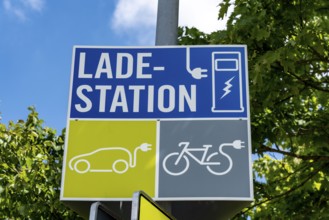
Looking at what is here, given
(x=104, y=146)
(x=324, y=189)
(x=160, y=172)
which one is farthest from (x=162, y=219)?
(x=324, y=189)

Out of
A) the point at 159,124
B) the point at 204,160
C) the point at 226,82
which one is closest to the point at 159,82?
the point at 159,124

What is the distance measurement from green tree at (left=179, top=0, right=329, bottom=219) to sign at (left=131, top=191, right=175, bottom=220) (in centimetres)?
428

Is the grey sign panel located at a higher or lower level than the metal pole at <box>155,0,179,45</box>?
lower

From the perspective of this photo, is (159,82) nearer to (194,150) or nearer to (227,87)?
(227,87)

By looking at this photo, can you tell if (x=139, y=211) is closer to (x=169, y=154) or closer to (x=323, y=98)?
(x=169, y=154)

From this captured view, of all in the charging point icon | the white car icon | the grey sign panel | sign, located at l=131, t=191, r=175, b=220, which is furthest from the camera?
the charging point icon

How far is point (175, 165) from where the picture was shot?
153 inches

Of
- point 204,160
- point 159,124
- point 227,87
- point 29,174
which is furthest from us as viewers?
point 29,174

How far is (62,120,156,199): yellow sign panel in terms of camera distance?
3.82 metres

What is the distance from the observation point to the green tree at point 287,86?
7230 millimetres

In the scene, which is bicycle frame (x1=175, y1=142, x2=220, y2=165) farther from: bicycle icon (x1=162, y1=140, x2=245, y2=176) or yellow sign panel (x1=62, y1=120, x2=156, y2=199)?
yellow sign panel (x1=62, y1=120, x2=156, y2=199)

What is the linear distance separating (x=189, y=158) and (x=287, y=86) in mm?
4716

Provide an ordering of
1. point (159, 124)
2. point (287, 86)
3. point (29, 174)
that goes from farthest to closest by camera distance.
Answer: point (29, 174) → point (287, 86) → point (159, 124)

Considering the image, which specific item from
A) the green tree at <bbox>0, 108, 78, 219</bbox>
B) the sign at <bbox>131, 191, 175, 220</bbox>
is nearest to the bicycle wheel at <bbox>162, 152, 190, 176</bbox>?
the sign at <bbox>131, 191, 175, 220</bbox>
